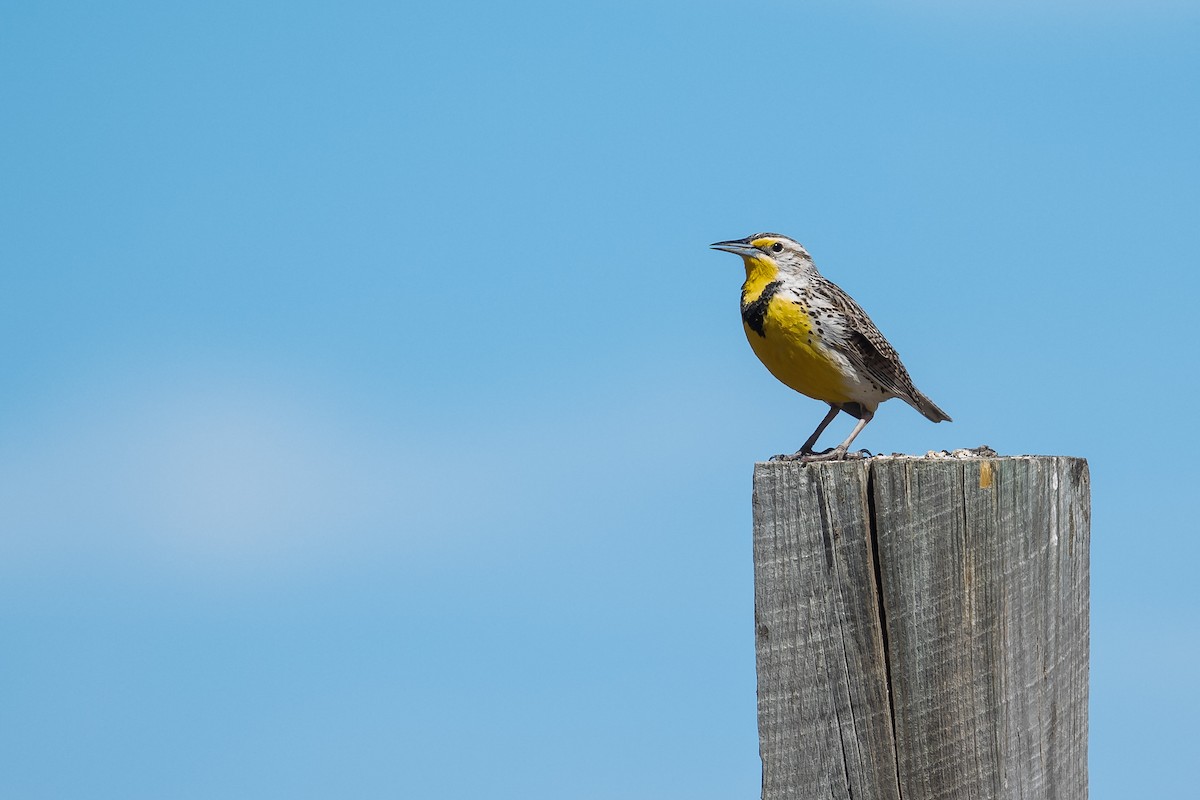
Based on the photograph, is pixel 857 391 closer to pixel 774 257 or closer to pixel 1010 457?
pixel 774 257

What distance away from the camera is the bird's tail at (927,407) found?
8.06 meters

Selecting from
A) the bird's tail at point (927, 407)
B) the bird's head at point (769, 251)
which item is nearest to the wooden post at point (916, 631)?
the bird's tail at point (927, 407)

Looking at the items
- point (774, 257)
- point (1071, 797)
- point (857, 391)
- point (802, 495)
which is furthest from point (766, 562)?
point (774, 257)

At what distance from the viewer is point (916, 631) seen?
3.80 meters

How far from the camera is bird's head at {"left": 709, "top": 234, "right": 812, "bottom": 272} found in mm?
8367

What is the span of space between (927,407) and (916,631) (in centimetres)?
466

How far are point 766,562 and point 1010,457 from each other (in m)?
0.77

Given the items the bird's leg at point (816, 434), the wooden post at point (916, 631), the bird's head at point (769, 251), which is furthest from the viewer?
the bird's head at point (769, 251)

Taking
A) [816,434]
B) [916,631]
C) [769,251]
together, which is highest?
[769,251]

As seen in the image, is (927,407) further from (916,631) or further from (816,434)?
(916,631)

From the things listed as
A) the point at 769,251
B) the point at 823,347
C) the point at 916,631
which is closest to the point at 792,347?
the point at 823,347

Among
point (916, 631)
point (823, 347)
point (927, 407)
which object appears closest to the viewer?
point (916, 631)

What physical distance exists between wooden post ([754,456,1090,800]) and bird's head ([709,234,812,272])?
14.7 ft

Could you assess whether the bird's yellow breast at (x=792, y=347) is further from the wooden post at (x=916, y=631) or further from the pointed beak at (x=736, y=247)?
the wooden post at (x=916, y=631)
